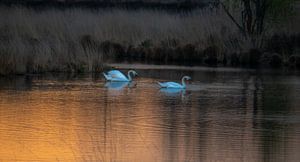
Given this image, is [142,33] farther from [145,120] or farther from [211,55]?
[145,120]

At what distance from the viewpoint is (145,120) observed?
1326 cm

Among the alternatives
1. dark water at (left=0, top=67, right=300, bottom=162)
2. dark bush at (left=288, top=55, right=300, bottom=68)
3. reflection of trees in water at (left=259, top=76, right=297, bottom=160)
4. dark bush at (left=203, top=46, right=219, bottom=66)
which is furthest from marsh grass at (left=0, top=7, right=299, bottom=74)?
reflection of trees in water at (left=259, top=76, right=297, bottom=160)

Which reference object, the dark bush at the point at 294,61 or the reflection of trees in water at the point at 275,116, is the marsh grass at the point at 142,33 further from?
the reflection of trees in water at the point at 275,116

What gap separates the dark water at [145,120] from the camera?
1052 centimetres

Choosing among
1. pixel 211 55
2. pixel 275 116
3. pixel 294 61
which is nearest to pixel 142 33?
pixel 211 55

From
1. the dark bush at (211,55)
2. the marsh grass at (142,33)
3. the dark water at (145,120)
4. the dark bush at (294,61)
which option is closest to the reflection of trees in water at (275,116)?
the dark water at (145,120)

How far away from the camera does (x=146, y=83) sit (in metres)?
20.2

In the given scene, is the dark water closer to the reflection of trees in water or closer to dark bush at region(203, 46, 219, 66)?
the reflection of trees in water

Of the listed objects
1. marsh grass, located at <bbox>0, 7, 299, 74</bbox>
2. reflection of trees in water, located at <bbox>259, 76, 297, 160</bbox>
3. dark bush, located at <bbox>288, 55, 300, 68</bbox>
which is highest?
marsh grass, located at <bbox>0, 7, 299, 74</bbox>

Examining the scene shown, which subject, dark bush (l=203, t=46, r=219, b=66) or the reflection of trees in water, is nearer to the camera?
the reflection of trees in water

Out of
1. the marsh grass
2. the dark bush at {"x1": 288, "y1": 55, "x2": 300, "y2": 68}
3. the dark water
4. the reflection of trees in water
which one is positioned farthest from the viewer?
the marsh grass

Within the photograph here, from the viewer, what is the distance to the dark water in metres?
10.5

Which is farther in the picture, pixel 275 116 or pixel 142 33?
pixel 142 33

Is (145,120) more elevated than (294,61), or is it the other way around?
(145,120)
